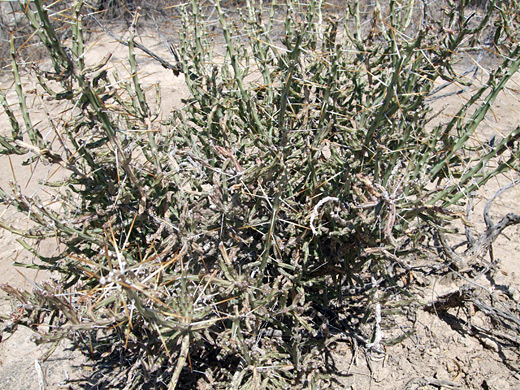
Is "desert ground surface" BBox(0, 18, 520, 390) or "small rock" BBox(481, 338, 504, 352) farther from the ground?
"desert ground surface" BBox(0, 18, 520, 390)

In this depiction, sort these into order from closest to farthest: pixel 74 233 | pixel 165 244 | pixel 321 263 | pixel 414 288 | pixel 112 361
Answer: pixel 74 233, pixel 165 244, pixel 321 263, pixel 112 361, pixel 414 288

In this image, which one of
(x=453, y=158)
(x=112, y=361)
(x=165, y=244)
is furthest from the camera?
(x=112, y=361)

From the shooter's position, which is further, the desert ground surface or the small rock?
the small rock

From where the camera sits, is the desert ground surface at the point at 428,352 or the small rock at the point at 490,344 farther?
the small rock at the point at 490,344

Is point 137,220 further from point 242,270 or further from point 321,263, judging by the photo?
point 321,263

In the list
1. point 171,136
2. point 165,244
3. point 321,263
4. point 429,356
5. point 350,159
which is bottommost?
point 429,356

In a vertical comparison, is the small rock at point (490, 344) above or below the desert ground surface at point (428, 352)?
below

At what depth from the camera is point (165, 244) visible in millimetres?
1848

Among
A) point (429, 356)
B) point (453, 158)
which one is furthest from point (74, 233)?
point (429, 356)

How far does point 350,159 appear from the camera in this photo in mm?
1943

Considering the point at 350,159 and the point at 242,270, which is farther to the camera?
the point at 242,270

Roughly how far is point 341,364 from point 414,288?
2.10ft

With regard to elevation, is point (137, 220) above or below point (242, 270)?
above

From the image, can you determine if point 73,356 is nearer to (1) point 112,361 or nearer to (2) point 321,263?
(1) point 112,361
